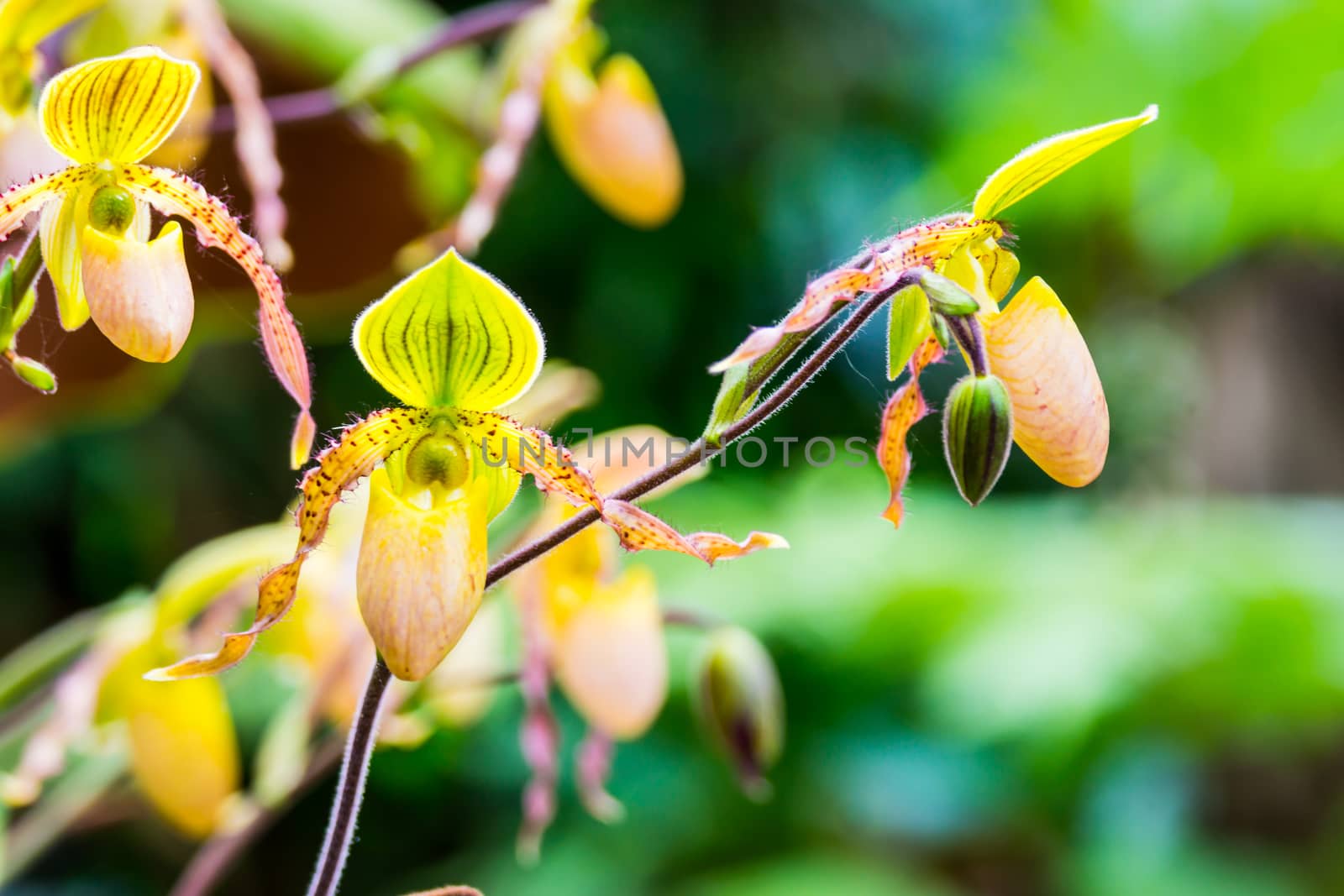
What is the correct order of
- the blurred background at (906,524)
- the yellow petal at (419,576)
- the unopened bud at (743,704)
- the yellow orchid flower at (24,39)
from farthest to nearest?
the blurred background at (906,524) → the unopened bud at (743,704) → the yellow orchid flower at (24,39) → the yellow petal at (419,576)

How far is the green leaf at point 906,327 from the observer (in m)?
0.28

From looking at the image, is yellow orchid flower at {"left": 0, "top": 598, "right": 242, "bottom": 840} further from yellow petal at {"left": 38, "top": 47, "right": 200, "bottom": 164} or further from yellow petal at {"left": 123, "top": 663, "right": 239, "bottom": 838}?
yellow petal at {"left": 38, "top": 47, "right": 200, "bottom": 164}

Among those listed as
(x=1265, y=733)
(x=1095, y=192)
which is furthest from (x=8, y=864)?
(x=1095, y=192)

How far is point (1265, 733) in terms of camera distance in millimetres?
1711

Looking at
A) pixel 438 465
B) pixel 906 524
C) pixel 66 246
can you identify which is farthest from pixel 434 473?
pixel 906 524

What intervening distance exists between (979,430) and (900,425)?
0.04 metres

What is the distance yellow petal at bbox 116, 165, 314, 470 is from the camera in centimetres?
26

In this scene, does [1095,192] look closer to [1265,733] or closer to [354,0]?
[1265,733]

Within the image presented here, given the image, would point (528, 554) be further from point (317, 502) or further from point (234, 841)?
point (234, 841)

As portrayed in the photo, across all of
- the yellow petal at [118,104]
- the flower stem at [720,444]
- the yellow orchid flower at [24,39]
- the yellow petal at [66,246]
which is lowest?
the flower stem at [720,444]

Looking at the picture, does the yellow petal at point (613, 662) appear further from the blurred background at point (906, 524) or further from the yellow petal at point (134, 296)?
the blurred background at point (906, 524)

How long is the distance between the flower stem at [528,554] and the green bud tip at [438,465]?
36 millimetres

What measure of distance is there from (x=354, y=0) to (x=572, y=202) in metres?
0.97

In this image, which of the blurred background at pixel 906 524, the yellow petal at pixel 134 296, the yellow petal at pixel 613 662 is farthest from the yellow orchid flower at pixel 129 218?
the blurred background at pixel 906 524
